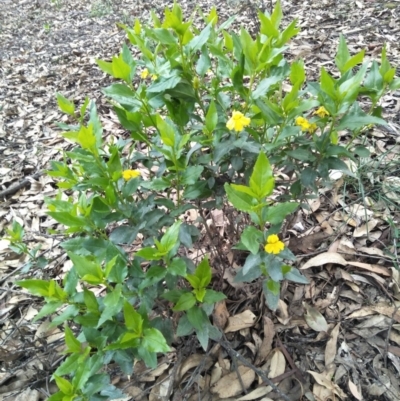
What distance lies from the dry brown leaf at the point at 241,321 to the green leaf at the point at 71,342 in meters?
0.74

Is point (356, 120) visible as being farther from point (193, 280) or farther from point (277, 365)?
point (277, 365)

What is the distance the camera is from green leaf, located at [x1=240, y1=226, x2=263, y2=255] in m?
1.10

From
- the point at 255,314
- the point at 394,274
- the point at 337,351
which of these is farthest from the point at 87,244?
the point at 394,274

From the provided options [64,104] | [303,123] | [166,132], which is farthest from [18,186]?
[303,123]

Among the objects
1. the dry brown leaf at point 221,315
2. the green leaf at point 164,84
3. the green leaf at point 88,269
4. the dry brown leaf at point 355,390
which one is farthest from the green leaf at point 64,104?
the dry brown leaf at point 355,390

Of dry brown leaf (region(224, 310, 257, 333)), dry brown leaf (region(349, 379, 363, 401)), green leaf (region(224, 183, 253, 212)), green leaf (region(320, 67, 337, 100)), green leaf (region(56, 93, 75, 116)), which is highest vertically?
green leaf (region(56, 93, 75, 116))

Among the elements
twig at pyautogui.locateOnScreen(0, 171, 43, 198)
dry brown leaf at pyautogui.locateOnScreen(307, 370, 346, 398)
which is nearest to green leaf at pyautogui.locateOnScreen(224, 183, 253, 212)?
dry brown leaf at pyautogui.locateOnScreen(307, 370, 346, 398)

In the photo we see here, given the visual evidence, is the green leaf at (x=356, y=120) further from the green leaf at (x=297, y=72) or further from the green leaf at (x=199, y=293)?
the green leaf at (x=199, y=293)

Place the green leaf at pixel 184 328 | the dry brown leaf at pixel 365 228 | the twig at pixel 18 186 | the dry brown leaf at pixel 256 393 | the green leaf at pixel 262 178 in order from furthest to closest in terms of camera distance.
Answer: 1. the twig at pixel 18 186
2. the dry brown leaf at pixel 365 228
3. the dry brown leaf at pixel 256 393
4. the green leaf at pixel 184 328
5. the green leaf at pixel 262 178

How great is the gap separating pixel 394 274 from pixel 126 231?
4.34 feet

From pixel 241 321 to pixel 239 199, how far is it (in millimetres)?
826

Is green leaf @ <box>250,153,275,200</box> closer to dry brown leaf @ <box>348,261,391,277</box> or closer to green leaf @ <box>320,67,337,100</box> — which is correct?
green leaf @ <box>320,67,337,100</box>

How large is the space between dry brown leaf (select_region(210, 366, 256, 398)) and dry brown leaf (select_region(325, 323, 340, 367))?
0.33 m

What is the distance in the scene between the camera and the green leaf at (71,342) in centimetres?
119
